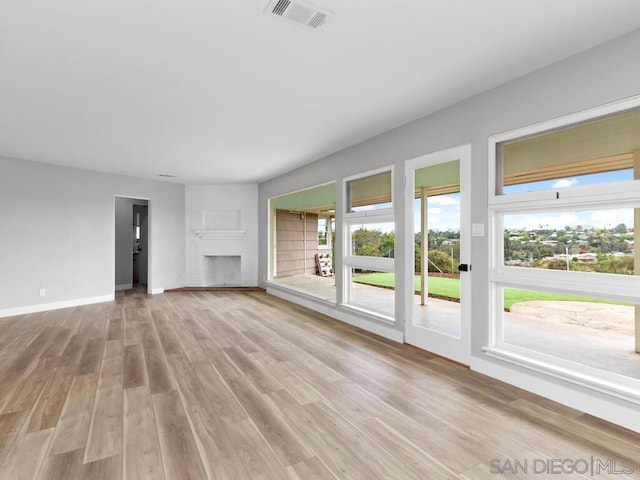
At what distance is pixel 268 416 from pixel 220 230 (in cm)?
625

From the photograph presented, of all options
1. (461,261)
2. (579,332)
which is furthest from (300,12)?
(579,332)

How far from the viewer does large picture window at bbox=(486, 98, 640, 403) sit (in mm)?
2264

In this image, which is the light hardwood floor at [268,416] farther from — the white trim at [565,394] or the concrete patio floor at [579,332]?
the concrete patio floor at [579,332]

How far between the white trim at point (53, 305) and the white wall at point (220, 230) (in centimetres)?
190

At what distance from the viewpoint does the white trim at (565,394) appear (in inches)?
84.0

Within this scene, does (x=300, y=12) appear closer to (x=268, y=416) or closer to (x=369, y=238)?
(x=268, y=416)

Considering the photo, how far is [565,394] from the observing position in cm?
243

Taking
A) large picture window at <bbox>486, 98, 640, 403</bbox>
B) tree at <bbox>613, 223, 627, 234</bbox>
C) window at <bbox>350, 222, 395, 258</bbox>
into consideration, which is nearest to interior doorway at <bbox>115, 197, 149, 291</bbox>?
window at <bbox>350, 222, 395, 258</bbox>

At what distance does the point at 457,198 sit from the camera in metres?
3.39

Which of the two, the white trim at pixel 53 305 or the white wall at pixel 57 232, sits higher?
the white wall at pixel 57 232

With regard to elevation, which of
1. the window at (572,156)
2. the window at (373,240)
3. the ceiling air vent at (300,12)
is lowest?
the window at (373,240)

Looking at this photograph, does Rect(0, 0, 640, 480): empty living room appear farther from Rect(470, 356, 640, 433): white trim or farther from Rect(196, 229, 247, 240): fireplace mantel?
Rect(196, 229, 247, 240): fireplace mantel

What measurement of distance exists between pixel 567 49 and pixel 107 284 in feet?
25.2

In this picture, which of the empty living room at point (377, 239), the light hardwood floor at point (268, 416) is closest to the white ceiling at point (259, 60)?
the empty living room at point (377, 239)
